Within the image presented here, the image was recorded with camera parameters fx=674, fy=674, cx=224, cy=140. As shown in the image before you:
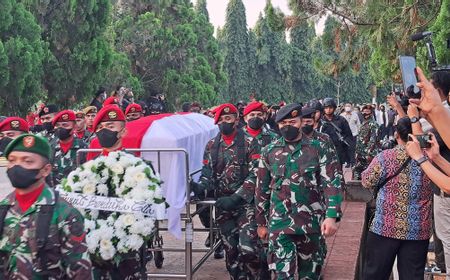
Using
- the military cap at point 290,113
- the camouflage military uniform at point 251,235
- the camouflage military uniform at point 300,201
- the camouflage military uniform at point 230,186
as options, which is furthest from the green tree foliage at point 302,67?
the camouflage military uniform at point 300,201

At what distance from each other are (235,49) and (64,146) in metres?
59.1

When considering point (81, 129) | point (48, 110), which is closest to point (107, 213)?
point (81, 129)

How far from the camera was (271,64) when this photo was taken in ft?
224

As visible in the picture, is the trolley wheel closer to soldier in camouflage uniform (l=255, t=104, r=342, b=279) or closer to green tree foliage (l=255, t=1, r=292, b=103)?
soldier in camouflage uniform (l=255, t=104, r=342, b=279)

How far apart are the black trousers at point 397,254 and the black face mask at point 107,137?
239cm

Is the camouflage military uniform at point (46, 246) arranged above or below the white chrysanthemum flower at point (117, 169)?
below

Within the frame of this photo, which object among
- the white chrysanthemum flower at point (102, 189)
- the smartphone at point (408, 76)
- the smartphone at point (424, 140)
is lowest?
the white chrysanthemum flower at point (102, 189)

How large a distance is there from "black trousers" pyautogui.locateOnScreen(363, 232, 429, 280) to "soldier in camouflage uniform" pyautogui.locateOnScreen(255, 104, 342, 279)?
1.45ft

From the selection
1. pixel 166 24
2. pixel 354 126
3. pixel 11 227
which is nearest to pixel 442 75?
pixel 11 227

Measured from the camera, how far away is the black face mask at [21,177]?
368cm

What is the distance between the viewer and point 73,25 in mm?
27016

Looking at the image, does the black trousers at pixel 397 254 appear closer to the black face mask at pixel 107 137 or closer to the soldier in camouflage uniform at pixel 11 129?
the black face mask at pixel 107 137

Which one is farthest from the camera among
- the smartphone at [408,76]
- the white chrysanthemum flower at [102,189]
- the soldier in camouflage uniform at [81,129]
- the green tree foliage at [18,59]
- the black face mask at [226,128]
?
the green tree foliage at [18,59]

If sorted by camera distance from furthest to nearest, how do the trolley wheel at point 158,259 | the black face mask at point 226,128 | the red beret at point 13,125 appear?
the trolley wheel at point 158,259 → the red beret at point 13,125 → the black face mask at point 226,128
